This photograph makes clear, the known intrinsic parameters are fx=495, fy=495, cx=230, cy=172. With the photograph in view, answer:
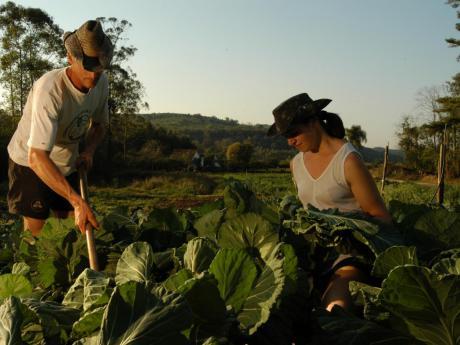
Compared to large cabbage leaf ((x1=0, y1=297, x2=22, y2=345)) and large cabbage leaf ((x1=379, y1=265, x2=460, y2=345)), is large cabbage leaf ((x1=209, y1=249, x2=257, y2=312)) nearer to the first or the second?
large cabbage leaf ((x1=379, y1=265, x2=460, y2=345))

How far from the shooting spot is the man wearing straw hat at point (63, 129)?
2719 mm

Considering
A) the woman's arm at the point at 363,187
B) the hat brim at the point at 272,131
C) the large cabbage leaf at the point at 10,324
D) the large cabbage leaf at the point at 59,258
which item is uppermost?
the hat brim at the point at 272,131

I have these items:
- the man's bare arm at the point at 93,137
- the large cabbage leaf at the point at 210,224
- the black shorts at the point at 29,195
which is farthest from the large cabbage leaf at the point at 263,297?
the black shorts at the point at 29,195

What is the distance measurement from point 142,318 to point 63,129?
2.78m

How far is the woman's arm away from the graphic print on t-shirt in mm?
1860

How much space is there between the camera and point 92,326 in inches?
40.6

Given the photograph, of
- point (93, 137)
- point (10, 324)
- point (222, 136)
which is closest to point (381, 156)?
point (222, 136)

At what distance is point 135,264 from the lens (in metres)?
1.40

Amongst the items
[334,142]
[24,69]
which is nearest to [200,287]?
[334,142]

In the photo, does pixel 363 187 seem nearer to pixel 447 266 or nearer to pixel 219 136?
pixel 447 266

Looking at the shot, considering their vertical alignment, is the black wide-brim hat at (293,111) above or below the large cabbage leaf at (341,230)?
above

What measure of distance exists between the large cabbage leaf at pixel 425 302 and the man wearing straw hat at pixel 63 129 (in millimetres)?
1450

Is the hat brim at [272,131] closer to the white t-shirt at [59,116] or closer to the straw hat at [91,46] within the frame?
the straw hat at [91,46]

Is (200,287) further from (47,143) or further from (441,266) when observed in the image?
(47,143)
